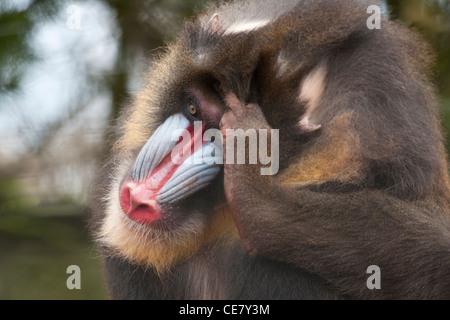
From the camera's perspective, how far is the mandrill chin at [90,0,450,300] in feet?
7.11

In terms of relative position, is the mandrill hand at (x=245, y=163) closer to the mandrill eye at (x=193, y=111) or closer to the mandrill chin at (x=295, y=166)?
the mandrill chin at (x=295, y=166)

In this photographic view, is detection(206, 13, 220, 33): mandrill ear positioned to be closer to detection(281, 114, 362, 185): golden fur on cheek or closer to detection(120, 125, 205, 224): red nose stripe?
detection(120, 125, 205, 224): red nose stripe

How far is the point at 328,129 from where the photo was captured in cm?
228

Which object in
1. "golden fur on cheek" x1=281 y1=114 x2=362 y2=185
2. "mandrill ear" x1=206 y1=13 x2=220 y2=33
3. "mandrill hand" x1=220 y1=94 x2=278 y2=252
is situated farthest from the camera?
"mandrill ear" x1=206 y1=13 x2=220 y2=33

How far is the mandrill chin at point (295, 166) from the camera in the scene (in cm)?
217

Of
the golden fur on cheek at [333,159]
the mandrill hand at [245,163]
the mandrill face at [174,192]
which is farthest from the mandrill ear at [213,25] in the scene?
the golden fur on cheek at [333,159]

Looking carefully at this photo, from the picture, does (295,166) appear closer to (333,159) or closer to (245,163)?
(333,159)

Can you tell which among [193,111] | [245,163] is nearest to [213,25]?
[193,111]

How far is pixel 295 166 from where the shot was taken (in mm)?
2268

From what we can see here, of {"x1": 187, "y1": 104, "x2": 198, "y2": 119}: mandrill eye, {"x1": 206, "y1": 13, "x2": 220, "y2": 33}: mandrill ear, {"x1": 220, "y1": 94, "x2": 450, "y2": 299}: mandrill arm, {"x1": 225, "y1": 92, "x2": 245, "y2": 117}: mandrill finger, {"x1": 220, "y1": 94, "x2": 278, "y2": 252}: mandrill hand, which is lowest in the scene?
{"x1": 220, "y1": 94, "x2": 450, "y2": 299}: mandrill arm

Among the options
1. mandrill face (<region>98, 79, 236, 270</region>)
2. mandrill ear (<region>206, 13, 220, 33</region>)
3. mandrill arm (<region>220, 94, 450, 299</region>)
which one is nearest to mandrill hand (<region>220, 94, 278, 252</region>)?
mandrill arm (<region>220, 94, 450, 299</region>)

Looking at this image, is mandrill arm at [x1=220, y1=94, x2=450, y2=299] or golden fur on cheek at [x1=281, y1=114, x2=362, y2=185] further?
golden fur on cheek at [x1=281, y1=114, x2=362, y2=185]
